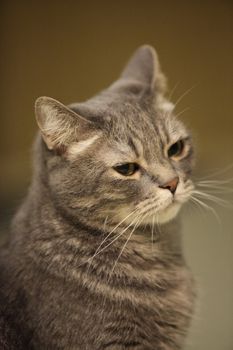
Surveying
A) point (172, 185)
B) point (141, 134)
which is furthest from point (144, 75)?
point (172, 185)

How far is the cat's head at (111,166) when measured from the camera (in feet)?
3.69

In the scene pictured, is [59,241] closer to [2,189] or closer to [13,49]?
[2,189]

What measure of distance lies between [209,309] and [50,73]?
70 centimetres

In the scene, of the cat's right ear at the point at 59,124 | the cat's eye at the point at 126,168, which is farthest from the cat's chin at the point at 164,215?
the cat's right ear at the point at 59,124

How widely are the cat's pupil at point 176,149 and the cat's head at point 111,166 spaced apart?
→ 0.02 meters

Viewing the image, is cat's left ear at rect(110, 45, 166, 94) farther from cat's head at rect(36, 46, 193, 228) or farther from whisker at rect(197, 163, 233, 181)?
whisker at rect(197, 163, 233, 181)

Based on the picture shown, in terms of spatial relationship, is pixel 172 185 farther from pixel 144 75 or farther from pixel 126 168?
pixel 144 75

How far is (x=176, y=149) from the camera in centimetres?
123

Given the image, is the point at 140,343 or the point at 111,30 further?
the point at 111,30

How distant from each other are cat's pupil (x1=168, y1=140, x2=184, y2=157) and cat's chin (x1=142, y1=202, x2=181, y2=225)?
12 centimetres

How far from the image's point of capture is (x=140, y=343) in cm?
112

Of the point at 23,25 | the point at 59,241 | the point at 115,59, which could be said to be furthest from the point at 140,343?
the point at 23,25

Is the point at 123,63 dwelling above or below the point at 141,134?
above

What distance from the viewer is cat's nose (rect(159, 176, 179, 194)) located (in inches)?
44.3
